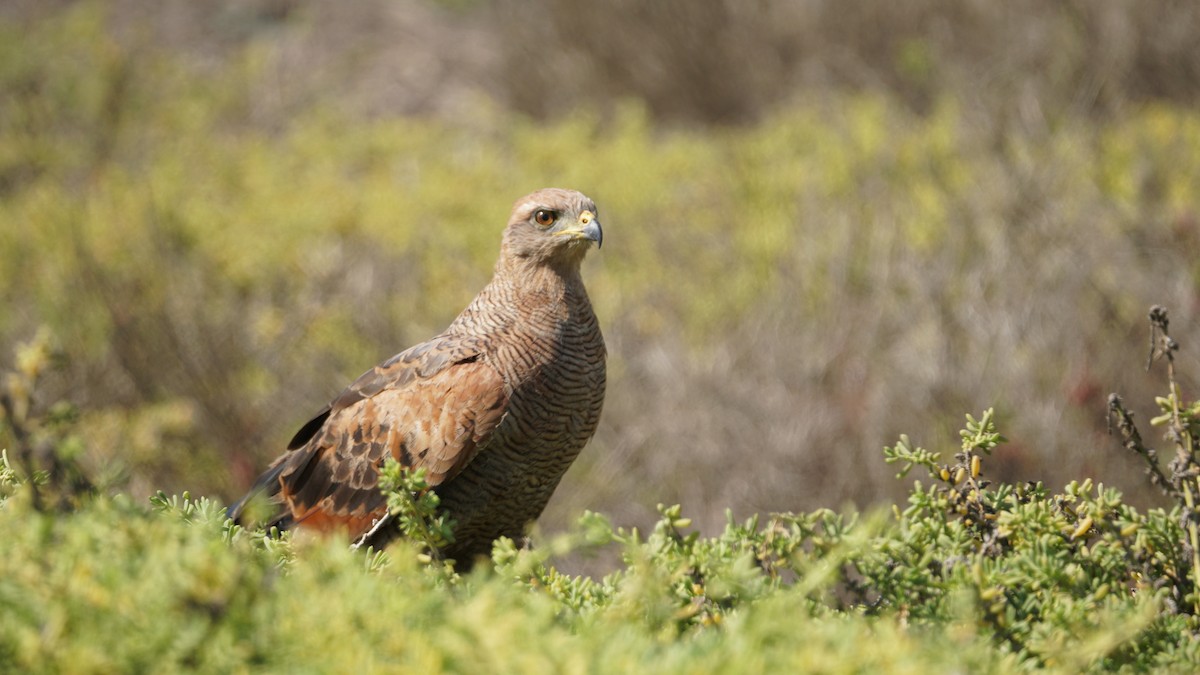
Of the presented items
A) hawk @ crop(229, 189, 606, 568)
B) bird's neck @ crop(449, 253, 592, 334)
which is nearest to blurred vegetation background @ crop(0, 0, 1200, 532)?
hawk @ crop(229, 189, 606, 568)

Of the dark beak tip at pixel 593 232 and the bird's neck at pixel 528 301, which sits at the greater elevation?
the dark beak tip at pixel 593 232

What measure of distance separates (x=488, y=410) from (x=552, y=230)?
0.72 m

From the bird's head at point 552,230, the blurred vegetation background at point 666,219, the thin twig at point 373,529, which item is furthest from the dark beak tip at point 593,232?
the blurred vegetation background at point 666,219

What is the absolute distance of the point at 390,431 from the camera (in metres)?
4.07

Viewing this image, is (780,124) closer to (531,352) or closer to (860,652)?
(531,352)

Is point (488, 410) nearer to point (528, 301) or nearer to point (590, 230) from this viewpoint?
point (528, 301)

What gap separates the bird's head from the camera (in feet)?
13.8

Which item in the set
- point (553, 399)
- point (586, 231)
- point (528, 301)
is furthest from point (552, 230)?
point (553, 399)

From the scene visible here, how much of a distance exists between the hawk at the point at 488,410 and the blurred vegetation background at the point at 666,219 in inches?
49.5

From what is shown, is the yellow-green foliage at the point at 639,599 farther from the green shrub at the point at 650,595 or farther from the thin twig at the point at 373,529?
the thin twig at the point at 373,529

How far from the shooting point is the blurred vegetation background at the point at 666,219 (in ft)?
20.7

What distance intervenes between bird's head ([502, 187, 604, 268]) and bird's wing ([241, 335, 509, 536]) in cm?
38

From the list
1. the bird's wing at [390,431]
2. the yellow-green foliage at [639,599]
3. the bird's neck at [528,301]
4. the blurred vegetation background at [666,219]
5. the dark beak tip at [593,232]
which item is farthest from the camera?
the blurred vegetation background at [666,219]

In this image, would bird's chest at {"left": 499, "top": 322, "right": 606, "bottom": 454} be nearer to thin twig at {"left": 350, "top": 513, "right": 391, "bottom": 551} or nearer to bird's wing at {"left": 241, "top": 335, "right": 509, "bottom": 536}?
bird's wing at {"left": 241, "top": 335, "right": 509, "bottom": 536}
